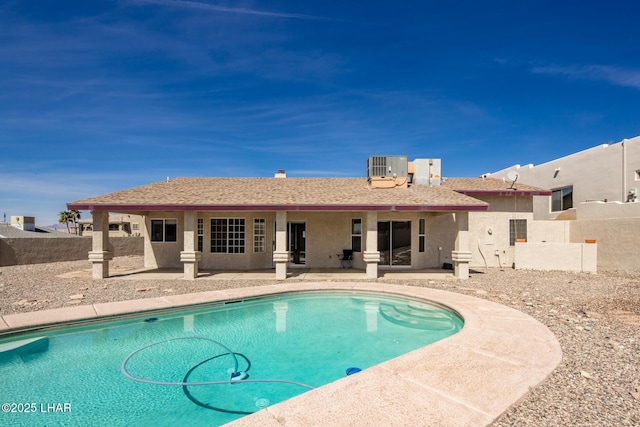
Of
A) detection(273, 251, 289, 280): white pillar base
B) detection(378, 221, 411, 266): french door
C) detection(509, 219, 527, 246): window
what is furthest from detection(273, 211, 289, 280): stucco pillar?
detection(509, 219, 527, 246): window

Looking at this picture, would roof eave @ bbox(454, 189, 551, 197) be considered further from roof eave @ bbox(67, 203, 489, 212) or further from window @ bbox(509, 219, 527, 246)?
roof eave @ bbox(67, 203, 489, 212)

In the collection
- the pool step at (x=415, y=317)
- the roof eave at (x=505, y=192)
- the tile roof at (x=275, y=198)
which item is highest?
the roof eave at (x=505, y=192)

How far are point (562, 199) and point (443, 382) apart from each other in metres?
25.3

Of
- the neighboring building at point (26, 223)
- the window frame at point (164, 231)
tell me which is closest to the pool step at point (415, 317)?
the window frame at point (164, 231)

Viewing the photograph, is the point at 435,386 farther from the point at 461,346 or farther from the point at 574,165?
the point at 574,165

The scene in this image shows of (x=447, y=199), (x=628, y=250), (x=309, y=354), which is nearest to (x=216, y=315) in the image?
(x=309, y=354)

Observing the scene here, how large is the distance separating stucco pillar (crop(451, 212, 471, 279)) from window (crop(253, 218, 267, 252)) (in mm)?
9076

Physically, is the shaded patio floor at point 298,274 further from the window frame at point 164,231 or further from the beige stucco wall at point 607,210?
the beige stucco wall at point 607,210

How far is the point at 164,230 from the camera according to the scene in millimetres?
17484

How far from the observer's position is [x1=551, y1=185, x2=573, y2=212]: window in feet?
76.7

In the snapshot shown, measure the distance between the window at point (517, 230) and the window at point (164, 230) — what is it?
1782 cm

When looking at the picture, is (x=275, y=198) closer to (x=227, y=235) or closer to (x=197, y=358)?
(x=227, y=235)

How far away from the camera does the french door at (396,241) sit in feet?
56.0

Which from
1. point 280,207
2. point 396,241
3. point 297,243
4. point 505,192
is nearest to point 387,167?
point 396,241
